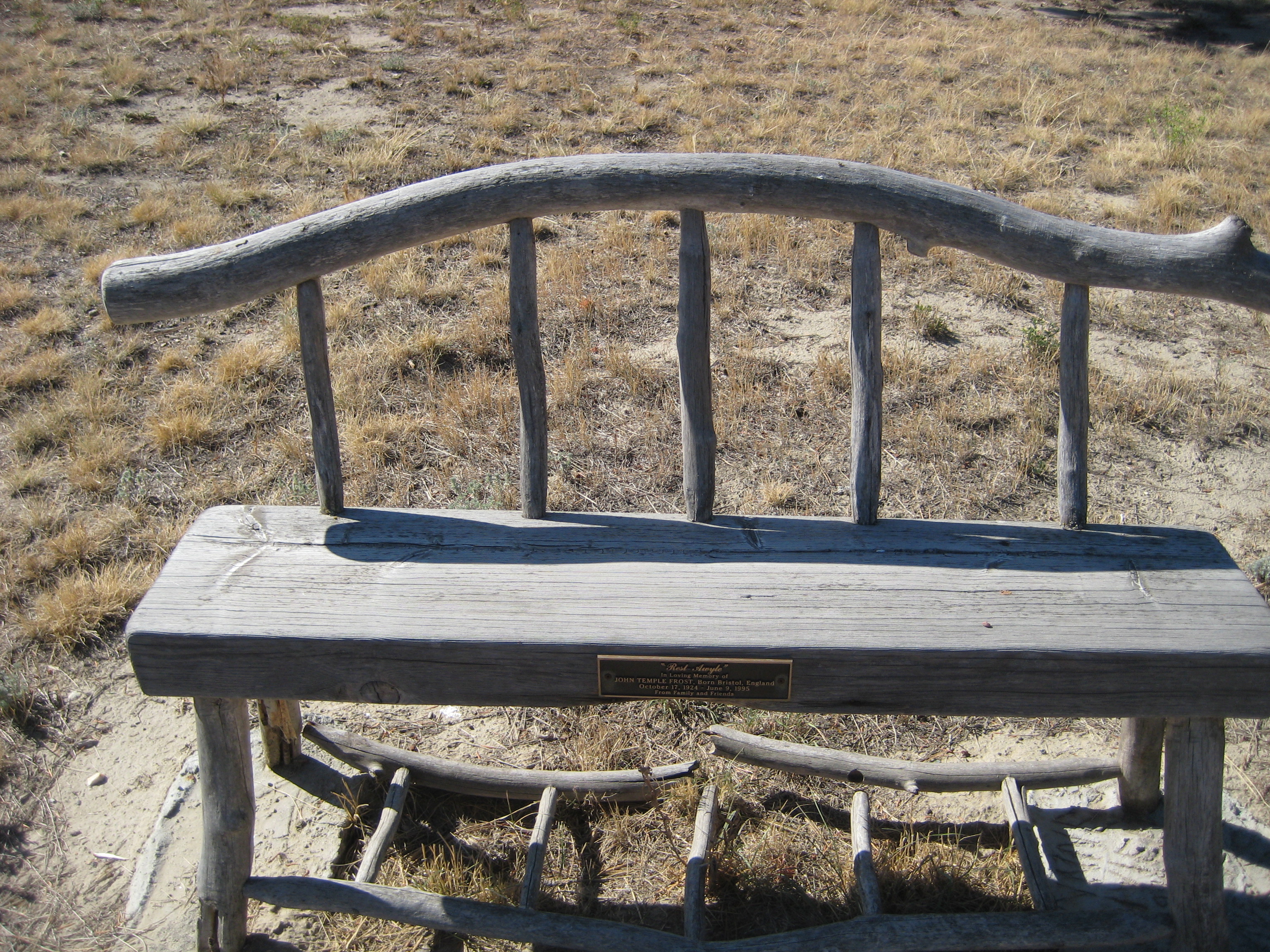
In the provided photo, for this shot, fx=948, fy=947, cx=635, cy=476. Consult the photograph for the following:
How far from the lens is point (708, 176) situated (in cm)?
218

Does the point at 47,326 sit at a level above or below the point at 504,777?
above

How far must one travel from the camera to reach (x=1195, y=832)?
225 centimetres

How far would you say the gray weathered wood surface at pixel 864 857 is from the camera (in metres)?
2.48

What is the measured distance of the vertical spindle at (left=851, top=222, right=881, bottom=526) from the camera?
7.33 ft

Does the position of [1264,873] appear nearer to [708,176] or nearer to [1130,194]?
[708,176]

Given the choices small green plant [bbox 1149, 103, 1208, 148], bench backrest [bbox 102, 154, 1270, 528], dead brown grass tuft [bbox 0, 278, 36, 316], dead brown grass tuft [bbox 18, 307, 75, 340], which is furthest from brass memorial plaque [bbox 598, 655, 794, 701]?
small green plant [bbox 1149, 103, 1208, 148]

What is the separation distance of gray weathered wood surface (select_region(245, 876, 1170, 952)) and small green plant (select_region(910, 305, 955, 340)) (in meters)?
3.43

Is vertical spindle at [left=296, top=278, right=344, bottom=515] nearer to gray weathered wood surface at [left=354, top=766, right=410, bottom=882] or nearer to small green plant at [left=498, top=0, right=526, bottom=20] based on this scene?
gray weathered wood surface at [left=354, top=766, right=410, bottom=882]

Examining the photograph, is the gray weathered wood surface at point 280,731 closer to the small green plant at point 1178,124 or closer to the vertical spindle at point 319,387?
the vertical spindle at point 319,387

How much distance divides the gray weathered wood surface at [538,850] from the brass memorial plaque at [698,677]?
2.61 feet

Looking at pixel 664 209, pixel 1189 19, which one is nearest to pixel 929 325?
pixel 664 209

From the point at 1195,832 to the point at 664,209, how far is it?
1.93 meters

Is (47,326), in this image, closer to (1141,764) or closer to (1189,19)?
(1141,764)

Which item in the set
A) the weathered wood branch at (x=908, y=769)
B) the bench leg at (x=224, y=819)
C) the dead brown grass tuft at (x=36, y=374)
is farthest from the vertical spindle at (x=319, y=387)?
the dead brown grass tuft at (x=36, y=374)
